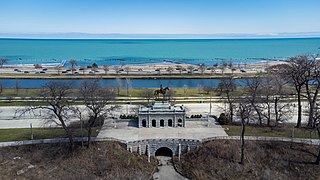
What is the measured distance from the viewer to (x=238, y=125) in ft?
147

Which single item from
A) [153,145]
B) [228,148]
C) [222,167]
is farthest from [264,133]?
[153,145]

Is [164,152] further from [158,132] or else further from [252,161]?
[252,161]

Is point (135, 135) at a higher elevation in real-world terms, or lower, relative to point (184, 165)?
higher

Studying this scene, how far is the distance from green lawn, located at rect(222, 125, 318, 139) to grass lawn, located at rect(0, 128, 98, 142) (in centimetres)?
1853

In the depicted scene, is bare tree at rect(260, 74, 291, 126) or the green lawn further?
bare tree at rect(260, 74, 291, 126)

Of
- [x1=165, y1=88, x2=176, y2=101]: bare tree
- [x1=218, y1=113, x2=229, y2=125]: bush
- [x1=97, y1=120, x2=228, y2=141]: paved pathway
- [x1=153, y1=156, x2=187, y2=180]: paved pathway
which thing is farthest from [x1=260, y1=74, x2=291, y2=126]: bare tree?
[x1=165, y1=88, x2=176, y2=101]: bare tree

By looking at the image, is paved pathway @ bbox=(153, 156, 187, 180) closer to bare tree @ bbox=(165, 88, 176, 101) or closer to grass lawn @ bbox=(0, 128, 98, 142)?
grass lawn @ bbox=(0, 128, 98, 142)

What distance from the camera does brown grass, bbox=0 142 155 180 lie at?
33.0 meters

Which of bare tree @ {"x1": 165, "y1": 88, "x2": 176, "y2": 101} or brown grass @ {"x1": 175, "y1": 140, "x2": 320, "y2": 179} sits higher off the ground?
bare tree @ {"x1": 165, "y1": 88, "x2": 176, "y2": 101}

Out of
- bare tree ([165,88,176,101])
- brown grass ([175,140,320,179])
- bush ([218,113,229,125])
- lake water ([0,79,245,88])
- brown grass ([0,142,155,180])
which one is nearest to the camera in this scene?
brown grass ([0,142,155,180])

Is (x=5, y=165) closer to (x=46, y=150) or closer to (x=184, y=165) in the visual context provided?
(x=46, y=150)

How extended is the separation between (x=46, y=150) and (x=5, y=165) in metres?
4.59

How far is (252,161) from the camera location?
3503 cm

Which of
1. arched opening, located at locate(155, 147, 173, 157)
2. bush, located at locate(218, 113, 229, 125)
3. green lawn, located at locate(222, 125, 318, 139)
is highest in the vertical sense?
bush, located at locate(218, 113, 229, 125)
